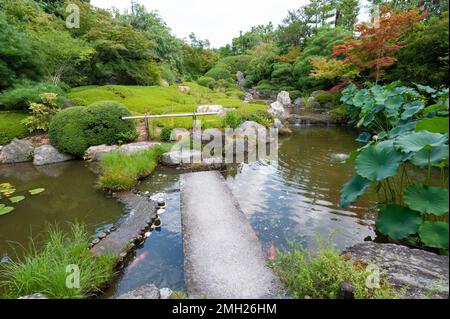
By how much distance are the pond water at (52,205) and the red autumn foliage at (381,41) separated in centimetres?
1200

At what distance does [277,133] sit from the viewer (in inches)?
477

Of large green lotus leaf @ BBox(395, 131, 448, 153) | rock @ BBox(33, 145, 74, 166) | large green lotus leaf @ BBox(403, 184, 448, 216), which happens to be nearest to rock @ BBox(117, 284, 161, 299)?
large green lotus leaf @ BBox(403, 184, 448, 216)

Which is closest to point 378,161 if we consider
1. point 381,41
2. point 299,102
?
point 381,41

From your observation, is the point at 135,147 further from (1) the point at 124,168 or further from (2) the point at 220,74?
(2) the point at 220,74

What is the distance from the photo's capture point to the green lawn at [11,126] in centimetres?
884

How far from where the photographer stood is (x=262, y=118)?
11922mm

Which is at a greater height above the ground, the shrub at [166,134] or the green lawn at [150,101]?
the green lawn at [150,101]

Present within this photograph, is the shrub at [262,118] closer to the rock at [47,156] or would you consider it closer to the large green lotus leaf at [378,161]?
the rock at [47,156]

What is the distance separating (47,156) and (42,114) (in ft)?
A: 6.12

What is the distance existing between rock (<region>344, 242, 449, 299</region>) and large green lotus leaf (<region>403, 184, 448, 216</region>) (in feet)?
2.26

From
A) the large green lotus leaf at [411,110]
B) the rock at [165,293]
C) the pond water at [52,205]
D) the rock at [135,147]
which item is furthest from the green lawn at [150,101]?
the rock at [165,293]
